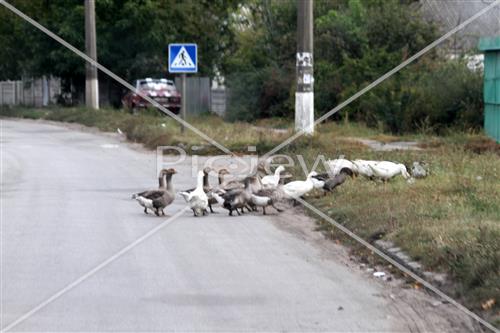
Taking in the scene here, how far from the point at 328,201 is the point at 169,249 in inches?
136

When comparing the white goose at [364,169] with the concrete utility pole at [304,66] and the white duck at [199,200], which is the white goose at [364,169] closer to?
the white duck at [199,200]

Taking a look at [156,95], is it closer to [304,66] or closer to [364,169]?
[304,66]

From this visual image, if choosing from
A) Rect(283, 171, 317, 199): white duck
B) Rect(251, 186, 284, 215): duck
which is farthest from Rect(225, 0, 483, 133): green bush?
Rect(251, 186, 284, 215): duck

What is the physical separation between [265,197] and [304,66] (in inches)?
390

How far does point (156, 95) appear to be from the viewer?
138 ft

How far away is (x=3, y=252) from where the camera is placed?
11.0 meters

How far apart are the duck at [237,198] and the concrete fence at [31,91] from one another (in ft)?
126

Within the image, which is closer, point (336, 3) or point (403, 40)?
point (403, 40)

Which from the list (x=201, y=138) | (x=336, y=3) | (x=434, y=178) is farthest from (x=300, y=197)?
(x=336, y=3)

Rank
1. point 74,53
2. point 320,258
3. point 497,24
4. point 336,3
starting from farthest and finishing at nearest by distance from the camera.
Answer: point 74,53
point 336,3
point 497,24
point 320,258

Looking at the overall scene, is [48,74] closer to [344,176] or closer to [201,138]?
[201,138]

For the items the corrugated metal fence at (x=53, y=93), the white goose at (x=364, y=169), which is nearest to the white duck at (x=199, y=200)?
the white goose at (x=364, y=169)

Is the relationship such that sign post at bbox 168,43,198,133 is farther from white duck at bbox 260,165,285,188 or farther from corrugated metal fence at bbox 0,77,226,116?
corrugated metal fence at bbox 0,77,226,116

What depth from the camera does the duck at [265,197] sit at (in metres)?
13.8
